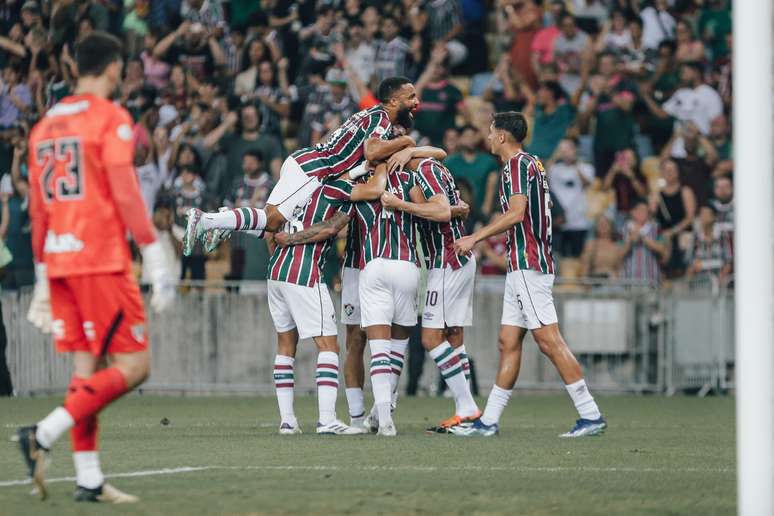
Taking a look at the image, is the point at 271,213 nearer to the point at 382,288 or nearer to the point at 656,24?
the point at 382,288

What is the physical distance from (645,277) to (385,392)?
28.9ft

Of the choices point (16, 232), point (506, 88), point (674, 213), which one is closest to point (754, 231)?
point (674, 213)

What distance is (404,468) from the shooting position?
370 inches

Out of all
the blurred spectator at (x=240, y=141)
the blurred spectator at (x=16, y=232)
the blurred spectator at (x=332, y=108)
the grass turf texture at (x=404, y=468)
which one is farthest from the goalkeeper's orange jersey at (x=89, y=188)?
the blurred spectator at (x=332, y=108)

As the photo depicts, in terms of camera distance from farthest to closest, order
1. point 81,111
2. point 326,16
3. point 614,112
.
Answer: point 326,16
point 614,112
point 81,111

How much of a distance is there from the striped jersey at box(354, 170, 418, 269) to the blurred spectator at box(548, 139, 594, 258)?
8.01 meters

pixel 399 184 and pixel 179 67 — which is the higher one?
pixel 179 67

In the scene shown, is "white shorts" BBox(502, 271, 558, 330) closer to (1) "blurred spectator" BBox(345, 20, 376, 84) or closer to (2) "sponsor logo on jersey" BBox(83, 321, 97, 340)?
(2) "sponsor logo on jersey" BBox(83, 321, 97, 340)

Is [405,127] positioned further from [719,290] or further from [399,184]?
[719,290]

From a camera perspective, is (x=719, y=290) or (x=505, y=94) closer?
(x=719, y=290)

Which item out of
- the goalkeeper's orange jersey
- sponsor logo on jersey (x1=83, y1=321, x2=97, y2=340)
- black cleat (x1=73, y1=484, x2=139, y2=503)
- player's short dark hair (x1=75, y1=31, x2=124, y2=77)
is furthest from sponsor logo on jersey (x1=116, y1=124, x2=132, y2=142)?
black cleat (x1=73, y1=484, x2=139, y2=503)

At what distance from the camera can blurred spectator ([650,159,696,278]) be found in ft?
66.4

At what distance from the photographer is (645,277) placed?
66.1 ft

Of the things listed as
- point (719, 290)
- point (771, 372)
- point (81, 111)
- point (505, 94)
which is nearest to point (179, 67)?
point (505, 94)
